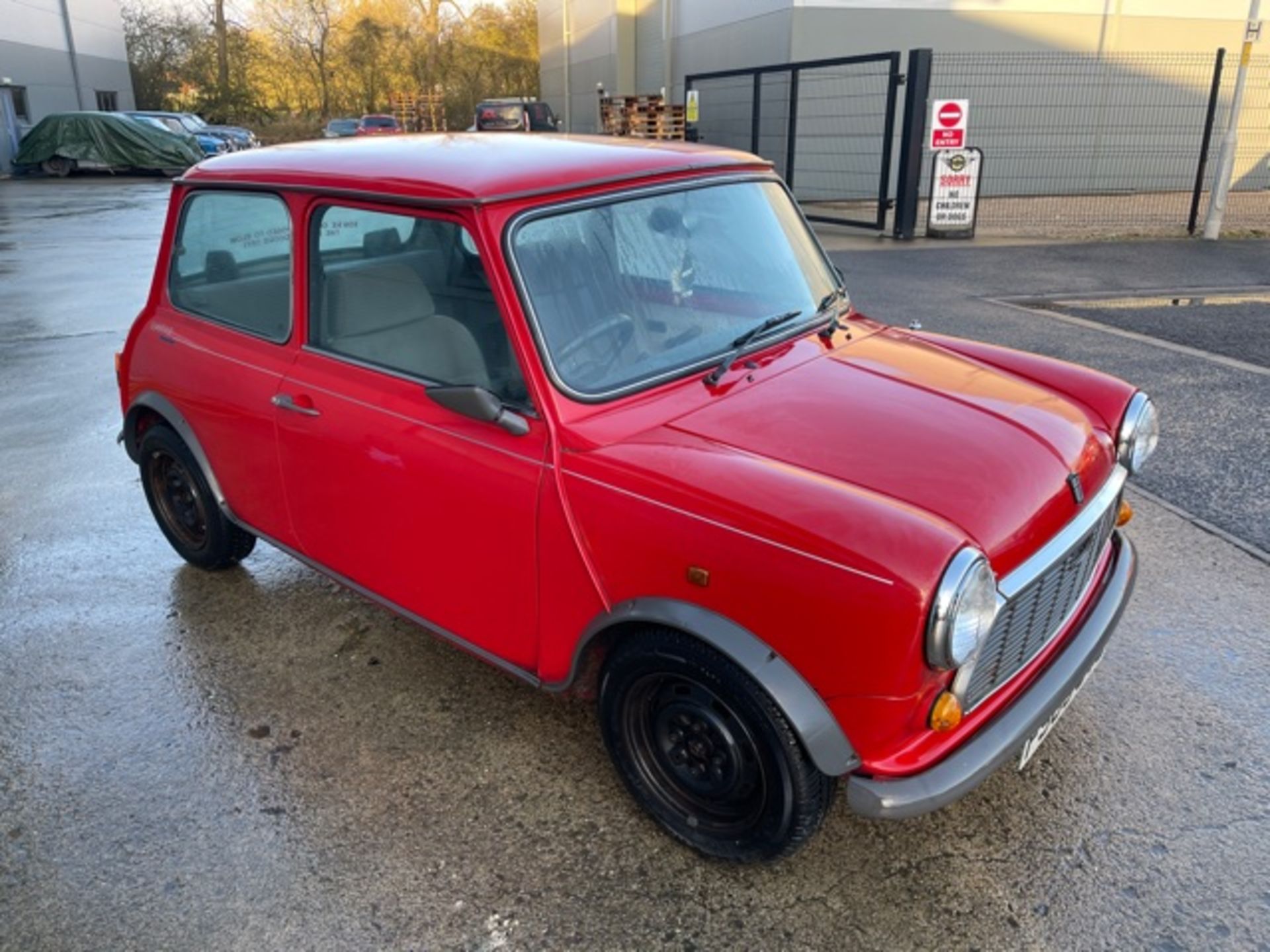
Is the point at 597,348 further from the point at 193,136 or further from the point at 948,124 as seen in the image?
the point at 193,136

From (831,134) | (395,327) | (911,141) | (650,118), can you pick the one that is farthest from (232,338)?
(650,118)

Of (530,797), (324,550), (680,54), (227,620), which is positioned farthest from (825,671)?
(680,54)

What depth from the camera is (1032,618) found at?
7.82 ft

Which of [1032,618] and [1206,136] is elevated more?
[1206,136]

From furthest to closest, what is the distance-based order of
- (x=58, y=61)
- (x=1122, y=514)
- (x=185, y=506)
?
(x=58, y=61)
(x=185, y=506)
(x=1122, y=514)

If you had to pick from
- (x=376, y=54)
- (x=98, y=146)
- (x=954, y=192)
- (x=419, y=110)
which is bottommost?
(x=954, y=192)

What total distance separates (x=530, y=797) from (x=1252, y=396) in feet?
18.1

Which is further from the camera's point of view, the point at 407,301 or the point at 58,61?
the point at 58,61

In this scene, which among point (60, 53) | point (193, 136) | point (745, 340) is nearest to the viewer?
point (745, 340)

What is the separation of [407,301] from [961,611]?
1873mm

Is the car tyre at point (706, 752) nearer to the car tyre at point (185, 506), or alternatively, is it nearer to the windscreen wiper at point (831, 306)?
the windscreen wiper at point (831, 306)

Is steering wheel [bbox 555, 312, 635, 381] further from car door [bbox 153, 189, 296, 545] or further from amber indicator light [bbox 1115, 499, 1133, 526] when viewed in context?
amber indicator light [bbox 1115, 499, 1133, 526]

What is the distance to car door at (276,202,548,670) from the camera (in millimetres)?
2590

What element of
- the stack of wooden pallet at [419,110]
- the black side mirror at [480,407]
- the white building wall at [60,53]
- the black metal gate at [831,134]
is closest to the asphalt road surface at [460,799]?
the black side mirror at [480,407]
